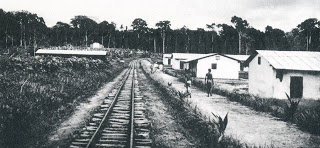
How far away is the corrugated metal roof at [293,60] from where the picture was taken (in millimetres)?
18672

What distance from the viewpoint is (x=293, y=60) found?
19.6m

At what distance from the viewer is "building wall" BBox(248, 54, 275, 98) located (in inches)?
769

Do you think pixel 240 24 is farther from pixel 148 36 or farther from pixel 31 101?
pixel 31 101

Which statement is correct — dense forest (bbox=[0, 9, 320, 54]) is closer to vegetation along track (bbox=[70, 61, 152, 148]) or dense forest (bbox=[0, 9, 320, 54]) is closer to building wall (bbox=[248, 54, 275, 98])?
building wall (bbox=[248, 54, 275, 98])

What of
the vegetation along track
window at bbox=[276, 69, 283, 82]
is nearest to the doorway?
window at bbox=[276, 69, 283, 82]

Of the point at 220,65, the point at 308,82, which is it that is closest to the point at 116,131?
the point at 308,82

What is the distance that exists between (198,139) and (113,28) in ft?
344

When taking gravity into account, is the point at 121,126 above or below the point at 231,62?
below

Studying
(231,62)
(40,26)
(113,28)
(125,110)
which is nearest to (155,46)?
(113,28)

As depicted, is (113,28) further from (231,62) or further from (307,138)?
(307,138)

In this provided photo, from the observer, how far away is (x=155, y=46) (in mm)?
105750

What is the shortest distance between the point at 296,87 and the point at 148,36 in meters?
96.9

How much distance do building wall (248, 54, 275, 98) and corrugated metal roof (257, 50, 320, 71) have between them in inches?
21.5

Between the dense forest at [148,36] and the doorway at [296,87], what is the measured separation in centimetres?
6362
